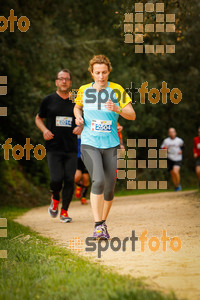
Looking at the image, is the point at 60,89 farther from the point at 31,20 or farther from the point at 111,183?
the point at 31,20

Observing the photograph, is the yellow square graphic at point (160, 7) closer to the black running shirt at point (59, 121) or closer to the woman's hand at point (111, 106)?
the black running shirt at point (59, 121)

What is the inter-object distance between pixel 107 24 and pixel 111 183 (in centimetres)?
1465

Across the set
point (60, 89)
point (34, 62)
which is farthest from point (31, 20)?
point (60, 89)

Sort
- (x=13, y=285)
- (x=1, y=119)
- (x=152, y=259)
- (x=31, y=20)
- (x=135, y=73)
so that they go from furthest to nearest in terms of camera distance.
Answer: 1. (x=135, y=73)
2. (x=1, y=119)
3. (x=31, y=20)
4. (x=152, y=259)
5. (x=13, y=285)

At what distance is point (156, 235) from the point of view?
24.4 feet

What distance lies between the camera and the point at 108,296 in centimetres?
401

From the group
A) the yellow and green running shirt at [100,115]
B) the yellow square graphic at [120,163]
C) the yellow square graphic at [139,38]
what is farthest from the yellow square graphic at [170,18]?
the yellow and green running shirt at [100,115]

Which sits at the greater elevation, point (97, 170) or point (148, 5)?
point (148, 5)

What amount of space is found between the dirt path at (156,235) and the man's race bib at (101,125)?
4.47 ft

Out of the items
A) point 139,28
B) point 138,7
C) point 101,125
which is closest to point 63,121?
point 139,28

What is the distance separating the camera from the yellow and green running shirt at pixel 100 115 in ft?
23.6

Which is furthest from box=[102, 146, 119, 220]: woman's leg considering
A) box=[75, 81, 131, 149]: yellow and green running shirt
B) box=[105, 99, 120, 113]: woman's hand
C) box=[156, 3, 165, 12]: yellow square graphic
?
box=[156, 3, 165, 12]: yellow square graphic

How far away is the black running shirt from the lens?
9617 millimetres

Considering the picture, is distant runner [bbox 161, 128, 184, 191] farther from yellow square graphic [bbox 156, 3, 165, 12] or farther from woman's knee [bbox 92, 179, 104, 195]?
woman's knee [bbox 92, 179, 104, 195]
